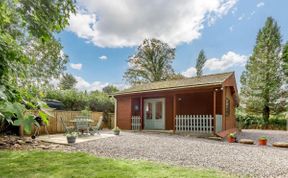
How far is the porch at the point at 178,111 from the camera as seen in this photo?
12602 mm

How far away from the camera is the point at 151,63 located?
31062 millimetres

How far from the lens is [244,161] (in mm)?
5930

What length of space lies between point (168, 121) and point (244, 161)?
28.6ft

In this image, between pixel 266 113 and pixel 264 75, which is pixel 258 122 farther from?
pixel 264 75

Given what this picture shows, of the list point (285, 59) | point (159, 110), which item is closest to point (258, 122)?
point (285, 59)

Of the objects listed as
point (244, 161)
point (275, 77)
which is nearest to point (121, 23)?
point (244, 161)

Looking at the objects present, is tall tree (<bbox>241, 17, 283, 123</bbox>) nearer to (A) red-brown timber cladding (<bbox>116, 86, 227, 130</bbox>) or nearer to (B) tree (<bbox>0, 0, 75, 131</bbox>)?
(A) red-brown timber cladding (<bbox>116, 86, 227, 130</bbox>)

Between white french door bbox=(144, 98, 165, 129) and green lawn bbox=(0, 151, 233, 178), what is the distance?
30.0ft

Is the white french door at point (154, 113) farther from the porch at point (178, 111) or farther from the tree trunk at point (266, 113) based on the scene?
the tree trunk at point (266, 113)

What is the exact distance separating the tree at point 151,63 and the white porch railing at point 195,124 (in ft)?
57.8

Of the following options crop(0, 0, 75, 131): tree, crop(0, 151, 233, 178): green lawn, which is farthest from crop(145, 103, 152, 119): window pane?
crop(0, 0, 75, 131): tree

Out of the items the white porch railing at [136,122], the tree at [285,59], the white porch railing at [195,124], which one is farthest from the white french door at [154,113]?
the tree at [285,59]

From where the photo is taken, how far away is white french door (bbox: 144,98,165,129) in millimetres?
14789

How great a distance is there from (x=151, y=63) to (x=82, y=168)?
2679 centimetres
